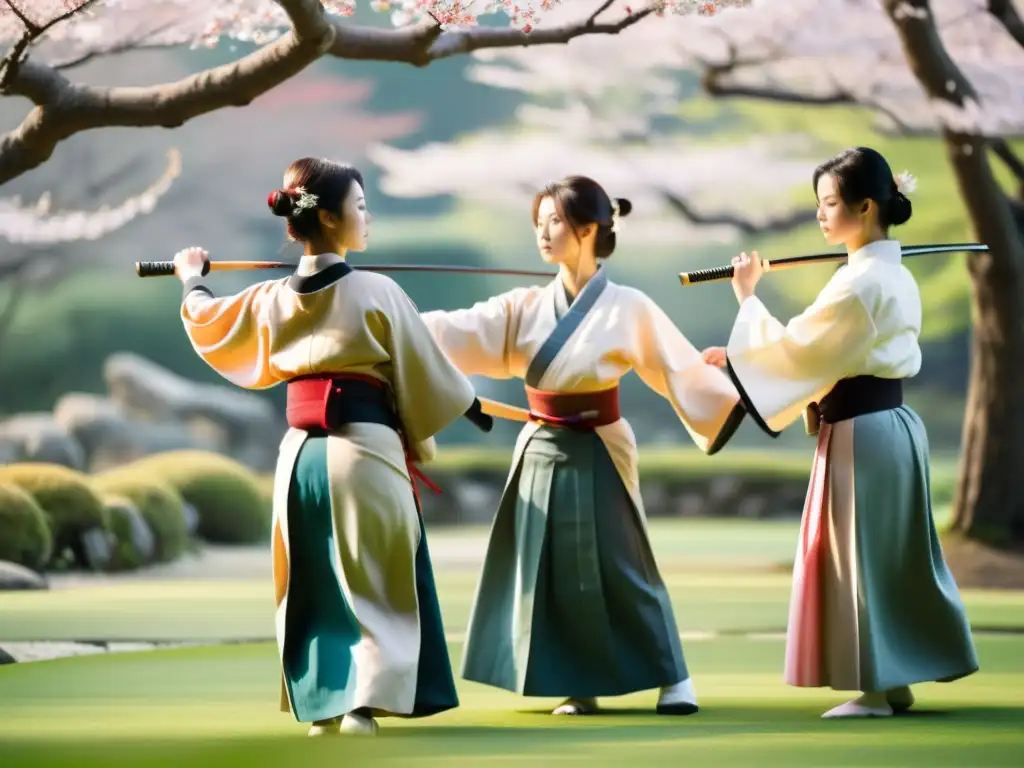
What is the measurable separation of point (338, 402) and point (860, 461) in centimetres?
138

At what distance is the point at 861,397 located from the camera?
429 centimetres

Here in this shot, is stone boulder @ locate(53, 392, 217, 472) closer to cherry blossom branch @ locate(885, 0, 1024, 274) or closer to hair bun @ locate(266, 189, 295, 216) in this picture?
cherry blossom branch @ locate(885, 0, 1024, 274)

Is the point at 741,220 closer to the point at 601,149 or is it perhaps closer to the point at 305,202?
the point at 601,149

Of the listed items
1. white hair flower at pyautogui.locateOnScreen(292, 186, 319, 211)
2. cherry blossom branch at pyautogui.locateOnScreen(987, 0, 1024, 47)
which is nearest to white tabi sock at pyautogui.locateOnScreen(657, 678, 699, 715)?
white hair flower at pyautogui.locateOnScreen(292, 186, 319, 211)

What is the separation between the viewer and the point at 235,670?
17.5ft

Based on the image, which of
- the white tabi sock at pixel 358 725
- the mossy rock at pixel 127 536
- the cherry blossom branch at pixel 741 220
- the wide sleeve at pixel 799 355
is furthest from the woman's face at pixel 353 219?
the cherry blossom branch at pixel 741 220

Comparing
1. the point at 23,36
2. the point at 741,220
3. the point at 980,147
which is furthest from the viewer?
the point at 741,220

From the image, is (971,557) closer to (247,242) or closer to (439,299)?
(439,299)

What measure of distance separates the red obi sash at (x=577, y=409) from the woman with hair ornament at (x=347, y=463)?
1.19 ft

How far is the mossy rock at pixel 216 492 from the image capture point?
10648mm

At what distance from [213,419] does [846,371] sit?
9.80 meters

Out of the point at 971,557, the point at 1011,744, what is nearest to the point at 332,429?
the point at 1011,744

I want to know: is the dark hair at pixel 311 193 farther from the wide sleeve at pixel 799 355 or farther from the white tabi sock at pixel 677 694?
the white tabi sock at pixel 677 694

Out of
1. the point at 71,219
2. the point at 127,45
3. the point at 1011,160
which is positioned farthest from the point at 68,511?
the point at 1011,160
